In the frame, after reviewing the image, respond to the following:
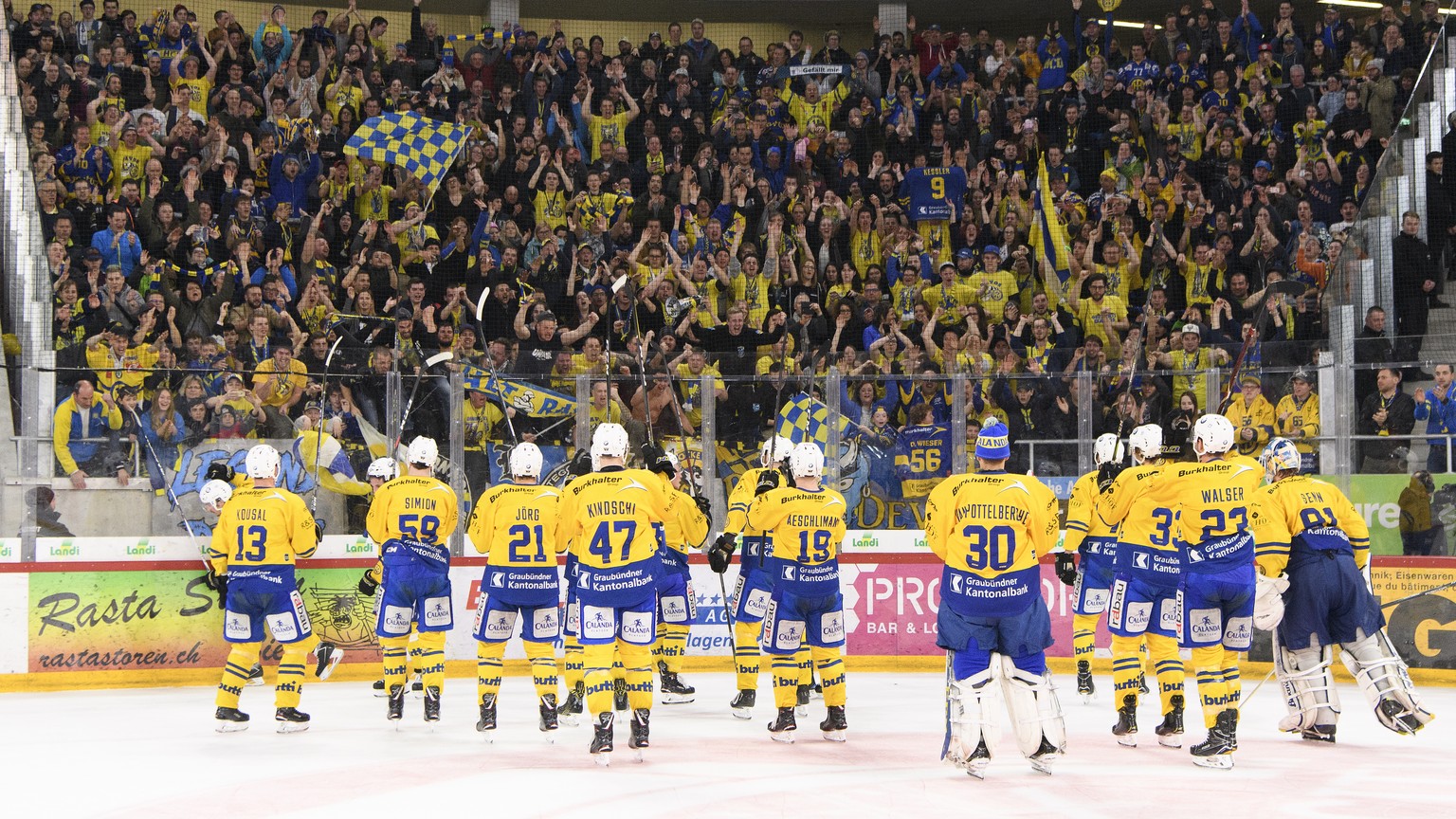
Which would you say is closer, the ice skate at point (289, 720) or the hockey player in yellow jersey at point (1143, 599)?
the hockey player in yellow jersey at point (1143, 599)

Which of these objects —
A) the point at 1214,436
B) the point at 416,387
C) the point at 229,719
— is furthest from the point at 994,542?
the point at 416,387

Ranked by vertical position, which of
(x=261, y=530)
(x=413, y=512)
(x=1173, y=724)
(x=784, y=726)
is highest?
(x=413, y=512)

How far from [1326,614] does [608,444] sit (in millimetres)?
4558

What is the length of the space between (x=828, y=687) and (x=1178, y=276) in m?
7.94

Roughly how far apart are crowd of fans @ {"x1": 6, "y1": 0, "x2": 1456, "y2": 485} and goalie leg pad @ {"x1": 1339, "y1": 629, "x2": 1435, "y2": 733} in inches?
102

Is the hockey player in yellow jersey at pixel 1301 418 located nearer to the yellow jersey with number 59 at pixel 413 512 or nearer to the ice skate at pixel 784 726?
the ice skate at pixel 784 726

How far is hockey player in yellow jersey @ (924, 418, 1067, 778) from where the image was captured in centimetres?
768

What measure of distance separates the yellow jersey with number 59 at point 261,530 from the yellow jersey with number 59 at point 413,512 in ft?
1.63

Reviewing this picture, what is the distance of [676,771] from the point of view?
8.20m

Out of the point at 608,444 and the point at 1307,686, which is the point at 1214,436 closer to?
the point at 1307,686

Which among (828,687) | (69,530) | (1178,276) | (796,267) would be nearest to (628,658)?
(828,687)

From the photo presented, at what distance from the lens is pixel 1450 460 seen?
11.4m

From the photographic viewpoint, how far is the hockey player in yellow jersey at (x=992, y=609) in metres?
7.68

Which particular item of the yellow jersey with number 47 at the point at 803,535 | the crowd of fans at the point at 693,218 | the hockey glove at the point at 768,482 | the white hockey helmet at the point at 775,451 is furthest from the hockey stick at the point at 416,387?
the yellow jersey with number 47 at the point at 803,535
